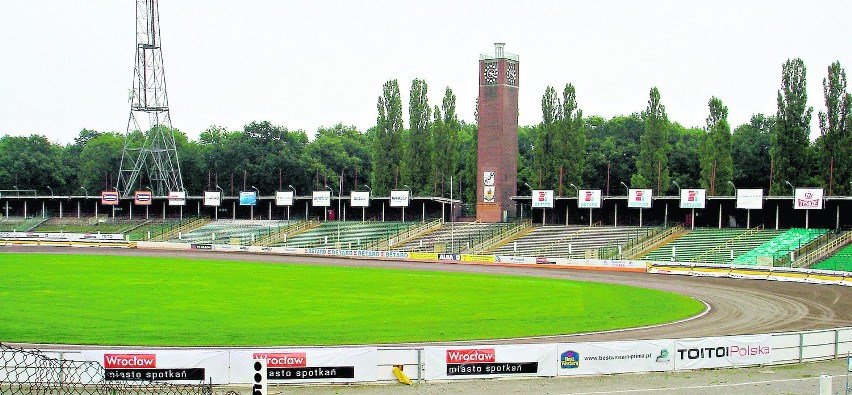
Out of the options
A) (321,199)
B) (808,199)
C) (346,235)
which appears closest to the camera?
(808,199)

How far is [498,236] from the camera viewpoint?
96.7m

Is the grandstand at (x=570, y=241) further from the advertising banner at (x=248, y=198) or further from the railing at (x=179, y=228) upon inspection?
the railing at (x=179, y=228)

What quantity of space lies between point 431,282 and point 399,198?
44672mm

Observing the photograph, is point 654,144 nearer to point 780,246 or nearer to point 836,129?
point 836,129

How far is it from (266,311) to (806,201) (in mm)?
53043

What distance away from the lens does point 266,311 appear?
4450 cm

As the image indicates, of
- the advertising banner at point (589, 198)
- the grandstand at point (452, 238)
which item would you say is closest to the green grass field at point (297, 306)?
the grandstand at point (452, 238)

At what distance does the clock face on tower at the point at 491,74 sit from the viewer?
104m

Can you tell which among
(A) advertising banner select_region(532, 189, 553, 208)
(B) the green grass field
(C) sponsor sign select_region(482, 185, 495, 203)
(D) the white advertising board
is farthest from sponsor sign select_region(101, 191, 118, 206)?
(D) the white advertising board

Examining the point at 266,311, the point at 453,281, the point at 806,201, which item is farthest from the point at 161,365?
the point at 806,201

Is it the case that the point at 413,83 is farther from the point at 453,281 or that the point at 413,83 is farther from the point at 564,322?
the point at 564,322

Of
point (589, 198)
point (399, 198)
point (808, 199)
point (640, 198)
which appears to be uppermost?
point (808, 199)

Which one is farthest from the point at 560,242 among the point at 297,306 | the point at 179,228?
the point at 179,228

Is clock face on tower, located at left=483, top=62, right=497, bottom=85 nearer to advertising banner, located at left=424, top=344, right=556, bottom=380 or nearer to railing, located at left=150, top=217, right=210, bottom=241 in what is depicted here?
railing, located at left=150, top=217, right=210, bottom=241
